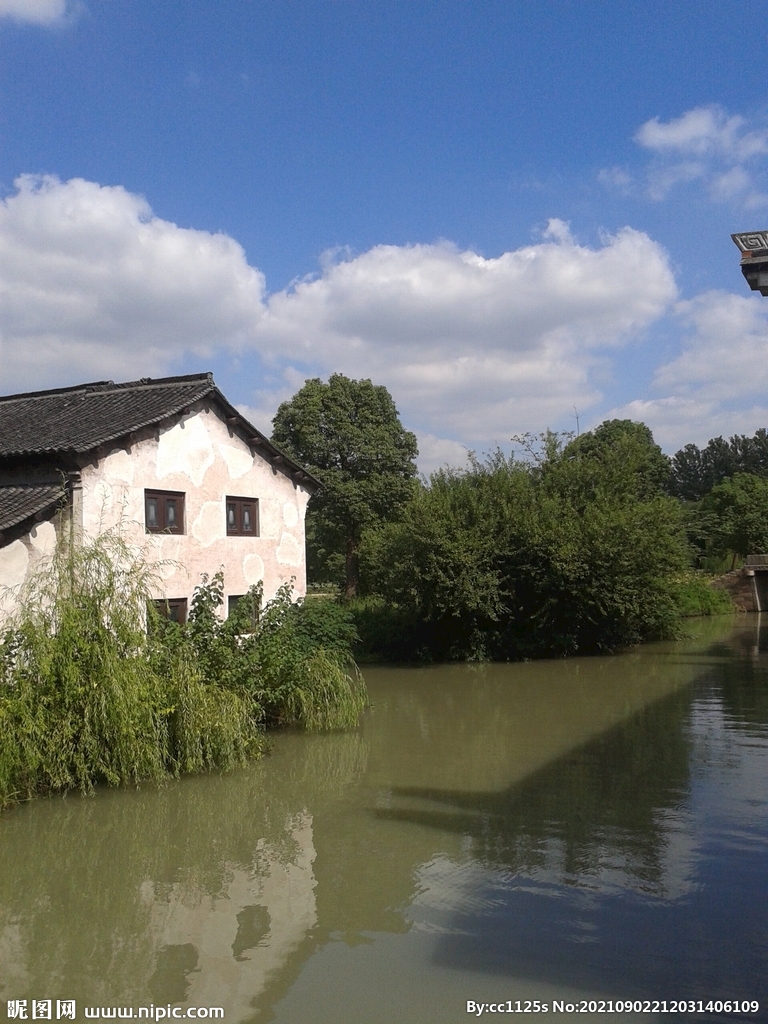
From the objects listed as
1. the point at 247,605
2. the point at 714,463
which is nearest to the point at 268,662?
the point at 247,605

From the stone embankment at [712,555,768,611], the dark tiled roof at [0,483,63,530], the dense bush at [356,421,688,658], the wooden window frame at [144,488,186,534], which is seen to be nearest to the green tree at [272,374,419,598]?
the dense bush at [356,421,688,658]

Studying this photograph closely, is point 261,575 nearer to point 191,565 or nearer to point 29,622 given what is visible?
point 191,565

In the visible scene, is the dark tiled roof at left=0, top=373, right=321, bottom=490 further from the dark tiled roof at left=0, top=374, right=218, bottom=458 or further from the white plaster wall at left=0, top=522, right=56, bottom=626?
the white plaster wall at left=0, top=522, right=56, bottom=626

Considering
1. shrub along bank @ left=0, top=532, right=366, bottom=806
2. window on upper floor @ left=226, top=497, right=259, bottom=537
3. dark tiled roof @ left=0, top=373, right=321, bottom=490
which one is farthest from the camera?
window on upper floor @ left=226, top=497, right=259, bottom=537

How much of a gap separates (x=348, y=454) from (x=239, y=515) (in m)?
21.1

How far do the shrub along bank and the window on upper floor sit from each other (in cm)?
437

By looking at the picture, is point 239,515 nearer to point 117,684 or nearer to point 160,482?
point 160,482

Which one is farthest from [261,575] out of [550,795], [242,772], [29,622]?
[550,795]

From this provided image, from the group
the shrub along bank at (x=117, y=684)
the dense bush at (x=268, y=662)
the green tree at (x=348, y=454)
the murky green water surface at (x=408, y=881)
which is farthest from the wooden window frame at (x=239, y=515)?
the green tree at (x=348, y=454)

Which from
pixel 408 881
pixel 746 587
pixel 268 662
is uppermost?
pixel 746 587

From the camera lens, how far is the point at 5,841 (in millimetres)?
9953

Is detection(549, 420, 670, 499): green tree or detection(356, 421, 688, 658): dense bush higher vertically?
detection(549, 420, 670, 499): green tree

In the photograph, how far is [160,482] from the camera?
1683 cm

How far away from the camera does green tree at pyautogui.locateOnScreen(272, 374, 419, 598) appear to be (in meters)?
39.2
